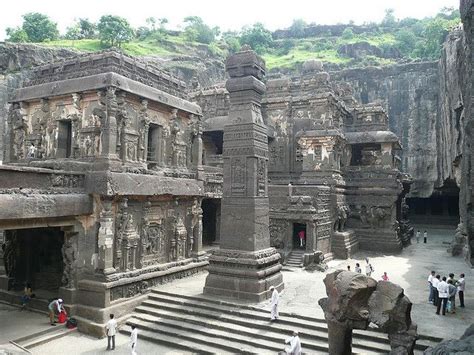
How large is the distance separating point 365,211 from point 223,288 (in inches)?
610

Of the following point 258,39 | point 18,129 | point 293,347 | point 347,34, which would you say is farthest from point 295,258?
point 347,34

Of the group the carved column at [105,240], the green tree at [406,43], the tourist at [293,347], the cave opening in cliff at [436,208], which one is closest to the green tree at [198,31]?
the green tree at [406,43]

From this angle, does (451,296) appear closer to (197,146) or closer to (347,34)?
(197,146)

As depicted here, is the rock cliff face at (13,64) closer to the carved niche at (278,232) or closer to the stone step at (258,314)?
the carved niche at (278,232)

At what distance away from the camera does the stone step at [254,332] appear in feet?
32.2

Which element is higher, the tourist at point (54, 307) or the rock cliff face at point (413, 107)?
the rock cliff face at point (413, 107)

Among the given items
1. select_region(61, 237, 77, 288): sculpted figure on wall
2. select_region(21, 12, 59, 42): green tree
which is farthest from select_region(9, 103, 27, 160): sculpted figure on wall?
select_region(21, 12, 59, 42): green tree

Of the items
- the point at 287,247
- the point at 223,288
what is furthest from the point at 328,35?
the point at 223,288

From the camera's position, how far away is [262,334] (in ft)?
34.6

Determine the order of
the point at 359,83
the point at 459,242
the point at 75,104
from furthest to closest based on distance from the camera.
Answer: the point at 359,83 → the point at 459,242 → the point at 75,104

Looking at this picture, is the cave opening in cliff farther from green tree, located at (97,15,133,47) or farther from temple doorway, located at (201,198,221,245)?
green tree, located at (97,15,133,47)

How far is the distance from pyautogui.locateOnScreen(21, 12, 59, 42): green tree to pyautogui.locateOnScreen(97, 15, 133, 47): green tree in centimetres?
688

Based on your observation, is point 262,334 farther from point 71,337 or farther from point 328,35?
point 328,35

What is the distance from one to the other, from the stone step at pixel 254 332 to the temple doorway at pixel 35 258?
5.81 metres
